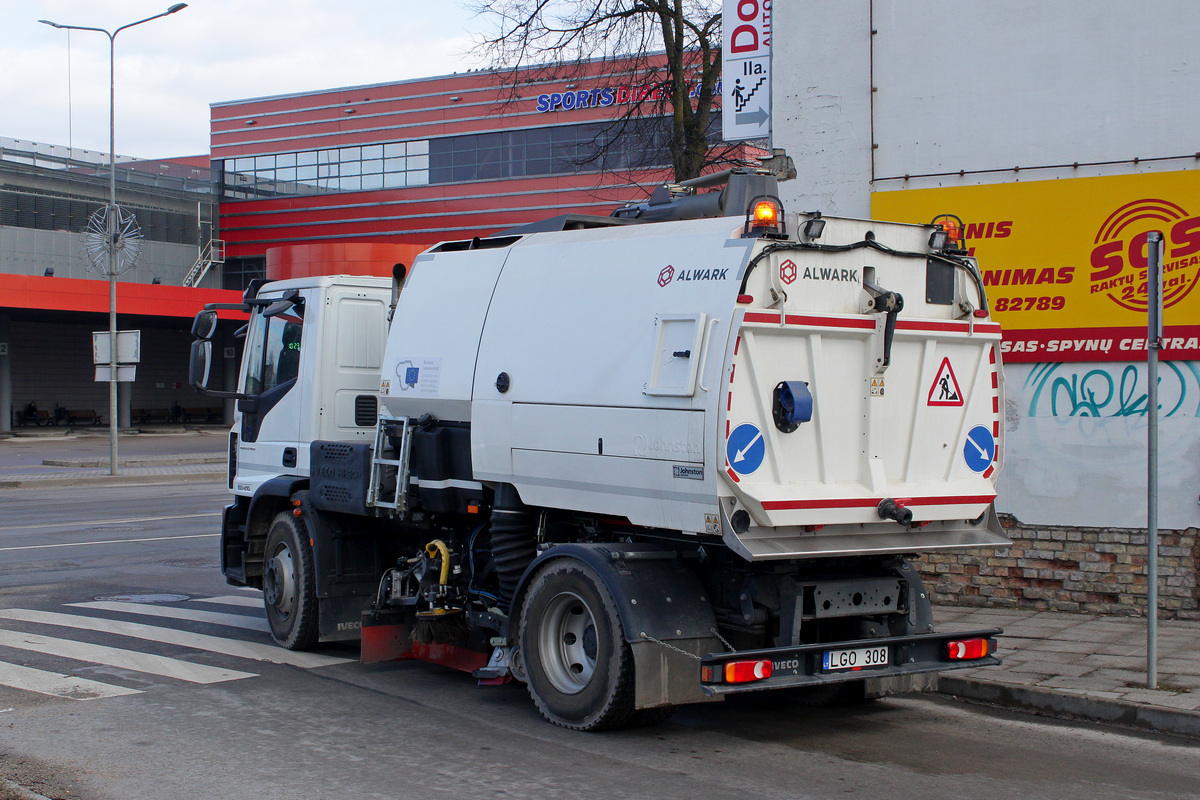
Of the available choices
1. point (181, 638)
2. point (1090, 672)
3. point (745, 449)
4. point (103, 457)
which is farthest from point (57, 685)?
point (103, 457)

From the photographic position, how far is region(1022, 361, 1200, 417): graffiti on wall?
945cm

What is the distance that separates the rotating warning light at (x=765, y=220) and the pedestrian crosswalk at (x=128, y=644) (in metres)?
4.49

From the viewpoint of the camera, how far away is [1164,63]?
9.59 meters

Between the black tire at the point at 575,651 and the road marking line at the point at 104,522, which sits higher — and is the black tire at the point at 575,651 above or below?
above

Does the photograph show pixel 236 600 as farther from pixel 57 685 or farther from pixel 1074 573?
pixel 1074 573

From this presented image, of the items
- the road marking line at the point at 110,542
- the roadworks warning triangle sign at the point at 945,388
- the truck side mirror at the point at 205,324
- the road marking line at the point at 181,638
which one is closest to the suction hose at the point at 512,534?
the road marking line at the point at 181,638

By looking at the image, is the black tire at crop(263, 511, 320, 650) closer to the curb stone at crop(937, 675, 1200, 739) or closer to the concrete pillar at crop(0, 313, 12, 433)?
the curb stone at crop(937, 675, 1200, 739)

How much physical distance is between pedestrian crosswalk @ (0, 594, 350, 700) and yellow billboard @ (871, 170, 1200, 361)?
6.23 metres

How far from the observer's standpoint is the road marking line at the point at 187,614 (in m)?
9.88

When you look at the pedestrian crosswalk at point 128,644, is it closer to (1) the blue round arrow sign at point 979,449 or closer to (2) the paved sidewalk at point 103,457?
(1) the blue round arrow sign at point 979,449

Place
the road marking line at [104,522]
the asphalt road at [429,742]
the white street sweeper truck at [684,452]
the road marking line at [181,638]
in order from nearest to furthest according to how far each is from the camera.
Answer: the asphalt road at [429,742] → the white street sweeper truck at [684,452] → the road marking line at [181,638] → the road marking line at [104,522]

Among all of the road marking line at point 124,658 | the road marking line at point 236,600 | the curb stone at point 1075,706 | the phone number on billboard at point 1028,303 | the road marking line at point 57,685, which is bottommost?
the road marking line at point 236,600

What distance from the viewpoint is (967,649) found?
21.6 feet

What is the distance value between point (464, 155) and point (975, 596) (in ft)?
144
